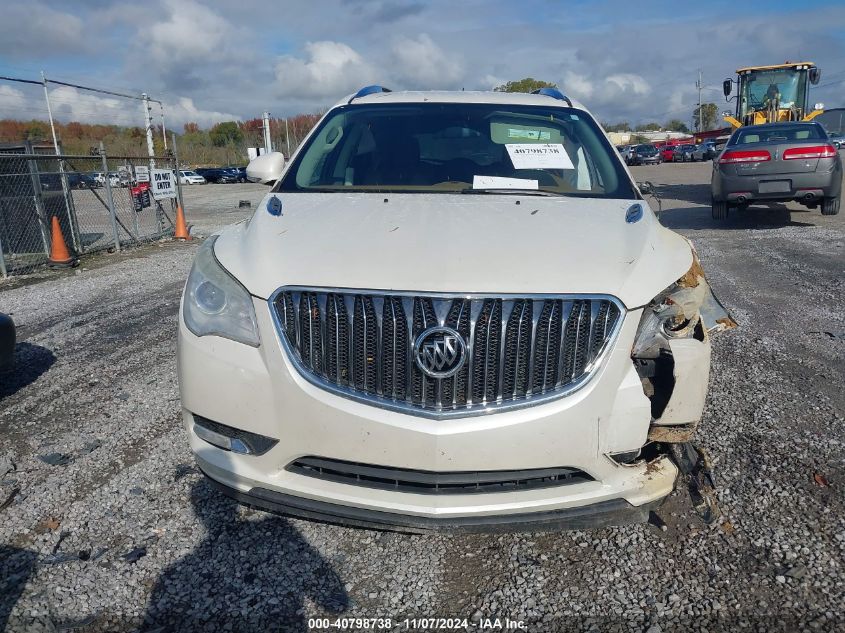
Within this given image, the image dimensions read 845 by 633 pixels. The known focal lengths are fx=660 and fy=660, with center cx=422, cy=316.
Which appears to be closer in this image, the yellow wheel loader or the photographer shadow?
the photographer shadow

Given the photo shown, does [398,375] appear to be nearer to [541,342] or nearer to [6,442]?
[541,342]

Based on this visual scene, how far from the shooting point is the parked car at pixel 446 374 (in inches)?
87.9

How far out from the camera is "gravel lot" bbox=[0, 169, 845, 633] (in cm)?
238

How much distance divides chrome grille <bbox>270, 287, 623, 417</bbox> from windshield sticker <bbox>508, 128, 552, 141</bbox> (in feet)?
6.22

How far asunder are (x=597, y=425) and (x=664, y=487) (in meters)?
0.43

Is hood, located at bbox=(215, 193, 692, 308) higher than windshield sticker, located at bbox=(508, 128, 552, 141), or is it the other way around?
windshield sticker, located at bbox=(508, 128, 552, 141)

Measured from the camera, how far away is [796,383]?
4.34 meters

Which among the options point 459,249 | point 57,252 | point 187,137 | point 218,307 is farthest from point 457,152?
point 187,137

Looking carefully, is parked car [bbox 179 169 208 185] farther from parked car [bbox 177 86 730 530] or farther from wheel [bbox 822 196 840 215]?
parked car [bbox 177 86 730 530]

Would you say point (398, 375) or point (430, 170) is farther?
point (430, 170)

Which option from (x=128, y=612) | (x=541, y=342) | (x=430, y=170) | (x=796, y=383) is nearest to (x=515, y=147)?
(x=430, y=170)

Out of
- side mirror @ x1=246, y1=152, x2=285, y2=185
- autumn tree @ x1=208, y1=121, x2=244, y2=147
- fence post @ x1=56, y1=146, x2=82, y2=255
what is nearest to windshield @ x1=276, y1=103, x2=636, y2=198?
side mirror @ x1=246, y1=152, x2=285, y2=185

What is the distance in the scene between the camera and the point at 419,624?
234 cm

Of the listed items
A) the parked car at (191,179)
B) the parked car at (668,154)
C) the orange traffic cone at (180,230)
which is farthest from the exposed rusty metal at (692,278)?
the parked car at (668,154)
